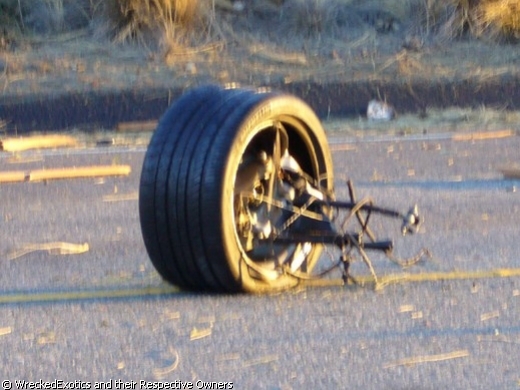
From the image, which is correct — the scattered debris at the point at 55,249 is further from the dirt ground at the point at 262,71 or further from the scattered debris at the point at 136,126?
the dirt ground at the point at 262,71

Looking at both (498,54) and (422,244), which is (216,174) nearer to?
(422,244)

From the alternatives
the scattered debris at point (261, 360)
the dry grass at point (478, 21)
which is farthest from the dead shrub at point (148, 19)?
the scattered debris at point (261, 360)

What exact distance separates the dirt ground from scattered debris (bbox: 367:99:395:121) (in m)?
0.38

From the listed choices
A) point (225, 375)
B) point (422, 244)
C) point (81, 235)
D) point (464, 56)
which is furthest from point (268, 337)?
point (464, 56)

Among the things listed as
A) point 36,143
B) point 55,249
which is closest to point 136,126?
point 36,143

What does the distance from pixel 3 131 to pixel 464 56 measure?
9128 millimetres

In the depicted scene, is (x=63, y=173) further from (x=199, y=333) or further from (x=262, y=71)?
(x=262, y=71)

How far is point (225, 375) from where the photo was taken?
534cm

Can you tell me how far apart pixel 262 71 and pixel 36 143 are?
285 inches

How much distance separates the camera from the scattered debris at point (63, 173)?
39.9 feet

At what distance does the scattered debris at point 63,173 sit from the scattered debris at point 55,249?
12.0ft

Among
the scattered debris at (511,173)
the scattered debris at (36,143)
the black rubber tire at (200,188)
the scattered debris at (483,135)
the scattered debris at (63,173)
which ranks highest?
the black rubber tire at (200,188)

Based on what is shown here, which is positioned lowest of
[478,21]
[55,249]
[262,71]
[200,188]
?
[55,249]

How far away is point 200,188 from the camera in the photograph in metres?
6.23
